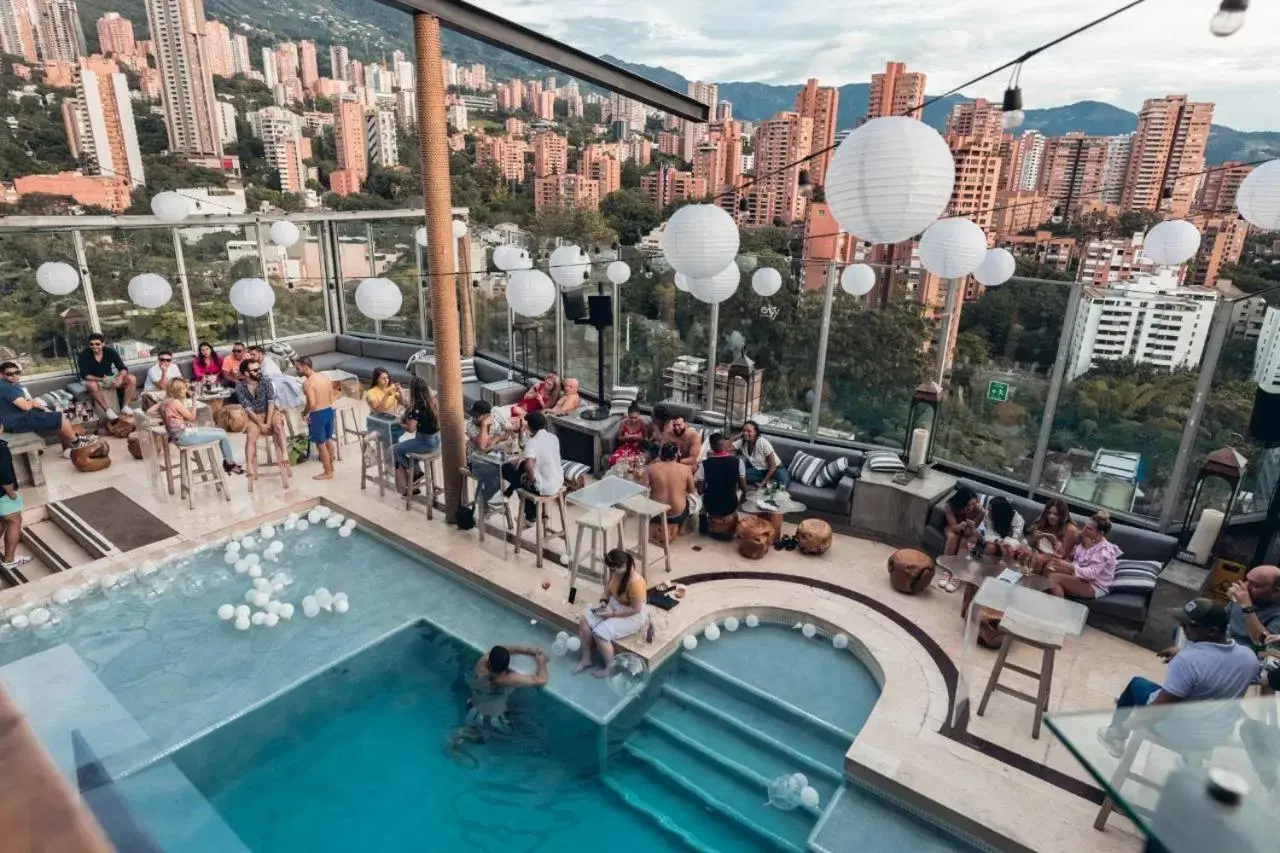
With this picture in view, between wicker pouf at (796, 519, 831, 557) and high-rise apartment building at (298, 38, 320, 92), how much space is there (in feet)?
143

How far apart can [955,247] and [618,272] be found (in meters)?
4.52

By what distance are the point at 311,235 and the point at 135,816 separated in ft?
47.9

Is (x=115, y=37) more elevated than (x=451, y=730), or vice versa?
(x=115, y=37)

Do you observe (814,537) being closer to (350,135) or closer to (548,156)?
(350,135)

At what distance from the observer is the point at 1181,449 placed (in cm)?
654

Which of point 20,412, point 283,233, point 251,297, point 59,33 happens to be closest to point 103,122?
point 59,33

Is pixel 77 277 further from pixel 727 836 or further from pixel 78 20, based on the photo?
pixel 78 20

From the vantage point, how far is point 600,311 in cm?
909

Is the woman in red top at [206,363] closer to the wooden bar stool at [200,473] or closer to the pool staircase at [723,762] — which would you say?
the wooden bar stool at [200,473]

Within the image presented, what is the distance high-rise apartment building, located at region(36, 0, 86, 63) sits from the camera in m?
28.8

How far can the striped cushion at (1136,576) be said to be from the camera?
5859 millimetres

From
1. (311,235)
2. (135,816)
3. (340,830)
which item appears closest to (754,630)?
(340,830)

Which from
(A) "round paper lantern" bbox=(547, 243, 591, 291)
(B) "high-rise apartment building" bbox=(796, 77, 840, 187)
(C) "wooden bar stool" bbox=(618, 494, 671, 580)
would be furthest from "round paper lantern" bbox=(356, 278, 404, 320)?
(B) "high-rise apartment building" bbox=(796, 77, 840, 187)

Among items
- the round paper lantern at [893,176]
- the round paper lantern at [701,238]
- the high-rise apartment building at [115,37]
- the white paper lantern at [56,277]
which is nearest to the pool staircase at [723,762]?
the round paper lantern at [701,238]
